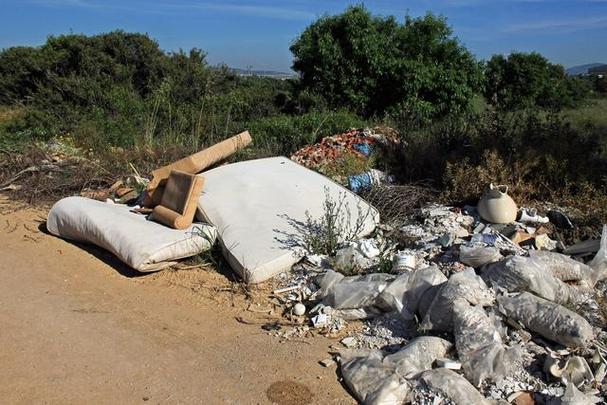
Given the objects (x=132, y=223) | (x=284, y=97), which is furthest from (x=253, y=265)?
(x=284, y=97)

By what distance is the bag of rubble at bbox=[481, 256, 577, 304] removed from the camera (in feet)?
10.3

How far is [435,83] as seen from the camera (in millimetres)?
11703

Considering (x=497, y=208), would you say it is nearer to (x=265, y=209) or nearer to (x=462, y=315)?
(x=462, y=315)

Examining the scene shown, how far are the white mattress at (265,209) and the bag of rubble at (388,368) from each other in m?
1.07

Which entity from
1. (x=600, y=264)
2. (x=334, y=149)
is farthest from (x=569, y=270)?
(x=334, y=149)

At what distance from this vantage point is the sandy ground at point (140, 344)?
262cm

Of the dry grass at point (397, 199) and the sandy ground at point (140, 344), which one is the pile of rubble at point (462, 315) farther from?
the dry grass at point (397, 199)

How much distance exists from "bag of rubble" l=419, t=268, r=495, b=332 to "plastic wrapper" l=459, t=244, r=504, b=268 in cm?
43

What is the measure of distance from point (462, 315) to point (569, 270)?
941 mm

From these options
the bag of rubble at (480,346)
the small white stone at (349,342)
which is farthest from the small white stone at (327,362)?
the bag of rubble at (480,346)

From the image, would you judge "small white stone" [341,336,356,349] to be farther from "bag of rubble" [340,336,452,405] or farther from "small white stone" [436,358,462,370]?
"small white stone" [436,358,462,370]

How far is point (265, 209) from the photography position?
14.1 feet

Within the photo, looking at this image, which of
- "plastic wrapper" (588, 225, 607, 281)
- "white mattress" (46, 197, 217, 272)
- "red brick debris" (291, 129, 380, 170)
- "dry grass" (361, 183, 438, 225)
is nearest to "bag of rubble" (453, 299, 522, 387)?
"plastic wrapper" (588, 225, 607, 281)

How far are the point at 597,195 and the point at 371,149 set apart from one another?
2472 mm
